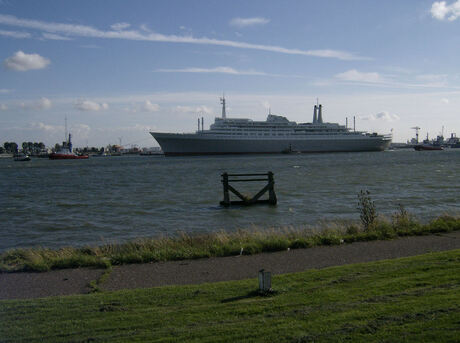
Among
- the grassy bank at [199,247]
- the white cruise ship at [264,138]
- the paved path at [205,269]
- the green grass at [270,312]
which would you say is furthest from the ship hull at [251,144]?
the green grass at [270,312]

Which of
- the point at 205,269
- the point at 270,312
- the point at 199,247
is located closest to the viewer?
the point at 270,312

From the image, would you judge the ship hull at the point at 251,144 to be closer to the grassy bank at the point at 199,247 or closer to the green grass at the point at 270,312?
the grassy bank at the point at 199,247

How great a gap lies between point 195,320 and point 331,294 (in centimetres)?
175

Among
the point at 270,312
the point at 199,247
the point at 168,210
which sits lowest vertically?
the point at 168,210

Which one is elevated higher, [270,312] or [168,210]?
[270,312]

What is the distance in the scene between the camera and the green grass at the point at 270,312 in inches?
172

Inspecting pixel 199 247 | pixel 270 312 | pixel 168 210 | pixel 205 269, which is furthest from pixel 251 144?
pixel 270 312

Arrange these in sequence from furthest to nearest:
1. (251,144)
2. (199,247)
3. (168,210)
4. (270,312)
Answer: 1. (251,144)
2. (168,210)
3. (199,247)
4. (270,312)

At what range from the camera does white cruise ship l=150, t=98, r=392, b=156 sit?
100250 mm

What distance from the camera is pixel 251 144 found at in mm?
103125

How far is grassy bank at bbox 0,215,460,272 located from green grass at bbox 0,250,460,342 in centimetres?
233

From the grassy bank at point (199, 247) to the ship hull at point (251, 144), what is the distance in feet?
292

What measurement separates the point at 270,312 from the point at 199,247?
184 inches

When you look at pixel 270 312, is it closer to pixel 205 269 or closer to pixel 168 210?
pixel 205 269
